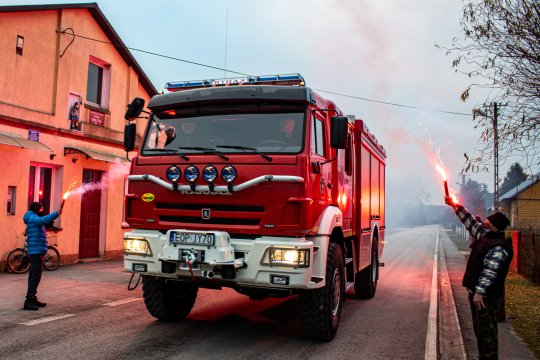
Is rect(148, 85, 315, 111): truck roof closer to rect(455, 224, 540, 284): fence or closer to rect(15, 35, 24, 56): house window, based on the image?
rect(15, 35, 24, 56): house window

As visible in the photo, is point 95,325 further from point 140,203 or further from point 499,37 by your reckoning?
point 499,37

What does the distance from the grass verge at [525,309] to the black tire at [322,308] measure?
2.57 metres

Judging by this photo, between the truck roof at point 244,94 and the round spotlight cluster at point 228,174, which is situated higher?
the truck roof at point 244,94

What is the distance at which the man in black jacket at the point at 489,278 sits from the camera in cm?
511

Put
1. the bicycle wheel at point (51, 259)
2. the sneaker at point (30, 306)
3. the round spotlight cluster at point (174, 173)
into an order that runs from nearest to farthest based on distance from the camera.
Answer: the round spotlight cluster at point (174, 173) → the sneaker at point (30, 306) → the bicycle wheel at point (51, 259)

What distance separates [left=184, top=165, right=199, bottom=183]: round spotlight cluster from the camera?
5801 millimetres

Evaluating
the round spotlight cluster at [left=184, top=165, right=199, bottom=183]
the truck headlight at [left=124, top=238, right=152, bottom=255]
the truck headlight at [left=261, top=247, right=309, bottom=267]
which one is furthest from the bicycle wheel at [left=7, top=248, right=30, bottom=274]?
the truck headlight at [left=261, top=247, right=309, bottom=267]

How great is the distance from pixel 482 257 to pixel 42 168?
12284 mm

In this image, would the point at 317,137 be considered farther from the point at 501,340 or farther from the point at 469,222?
the point at 501,340

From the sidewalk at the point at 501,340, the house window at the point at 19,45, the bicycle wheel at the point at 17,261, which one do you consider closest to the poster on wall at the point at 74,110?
the house window at the point at 19,45

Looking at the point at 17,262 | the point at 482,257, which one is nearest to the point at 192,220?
the point at 482,257

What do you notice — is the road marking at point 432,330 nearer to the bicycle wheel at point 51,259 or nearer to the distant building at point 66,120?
the bicycle wheel at point 51,259

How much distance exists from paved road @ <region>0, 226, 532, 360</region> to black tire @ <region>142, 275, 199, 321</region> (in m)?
0.15

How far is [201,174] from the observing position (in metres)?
5.80
